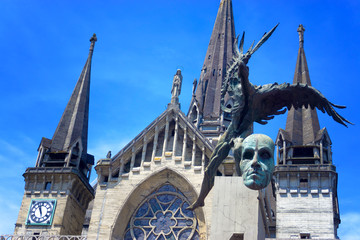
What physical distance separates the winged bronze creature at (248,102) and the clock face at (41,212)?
693 inches

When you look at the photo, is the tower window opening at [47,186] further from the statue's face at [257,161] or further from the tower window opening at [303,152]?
the statue's face at [257,161]

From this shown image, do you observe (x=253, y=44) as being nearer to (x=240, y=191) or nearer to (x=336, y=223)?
(x=240, y=191)

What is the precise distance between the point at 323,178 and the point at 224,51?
1995 cm

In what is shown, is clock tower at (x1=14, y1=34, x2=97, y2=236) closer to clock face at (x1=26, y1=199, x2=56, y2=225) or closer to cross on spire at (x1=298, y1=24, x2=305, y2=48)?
clock face at (x1=26, y1=199, x2=56, y2=225)

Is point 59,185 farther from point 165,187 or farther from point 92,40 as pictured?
point 92,40

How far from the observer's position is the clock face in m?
28.5

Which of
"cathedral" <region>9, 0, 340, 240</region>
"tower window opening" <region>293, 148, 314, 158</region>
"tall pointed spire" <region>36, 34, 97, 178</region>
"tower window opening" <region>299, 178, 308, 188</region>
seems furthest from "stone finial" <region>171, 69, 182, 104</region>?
"tower window opening" <region>299, 178, 308, 188</region>

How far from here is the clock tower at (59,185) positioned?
1125 inches

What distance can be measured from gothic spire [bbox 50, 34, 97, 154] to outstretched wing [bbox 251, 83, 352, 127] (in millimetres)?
20845

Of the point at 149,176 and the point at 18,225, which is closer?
the point at 149,176

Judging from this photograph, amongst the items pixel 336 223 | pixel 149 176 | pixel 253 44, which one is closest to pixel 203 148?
pixel 149 176

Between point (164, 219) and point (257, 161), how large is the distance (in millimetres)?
16240

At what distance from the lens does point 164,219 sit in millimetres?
26500

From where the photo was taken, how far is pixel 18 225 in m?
28.7
